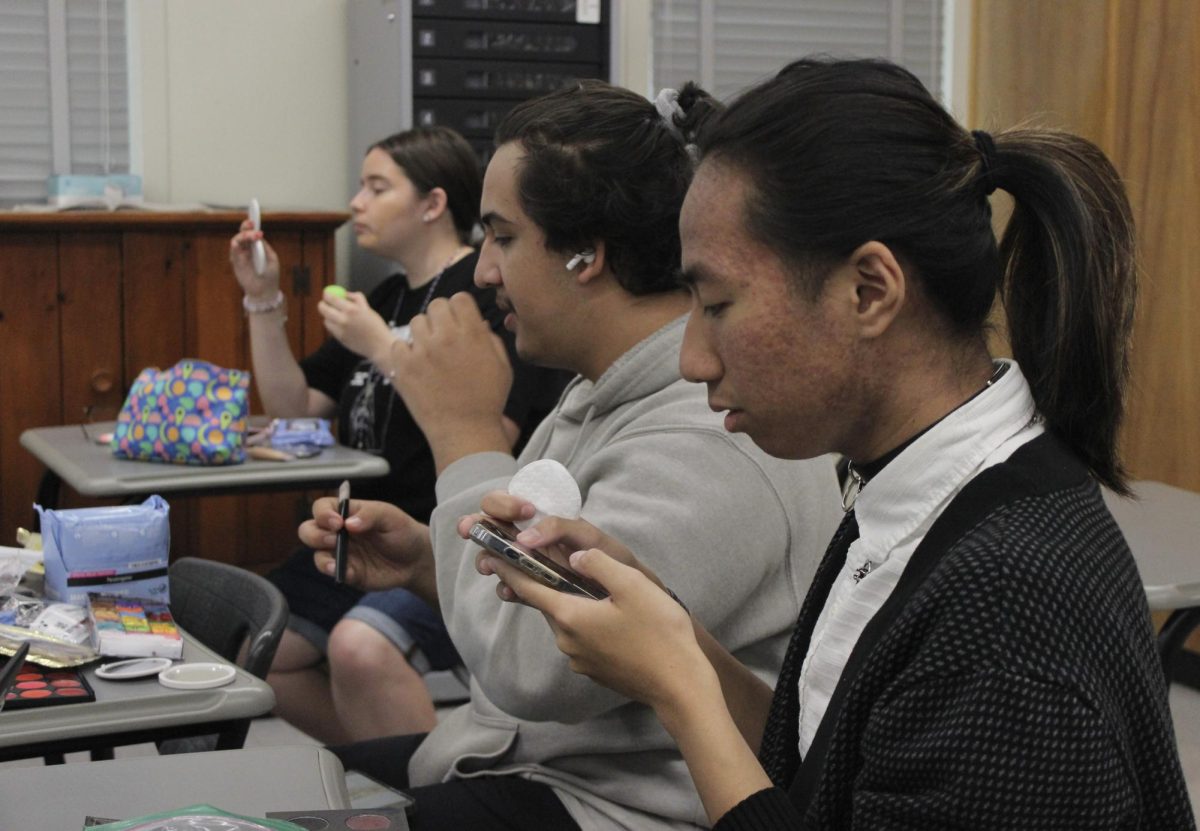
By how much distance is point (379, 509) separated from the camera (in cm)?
185

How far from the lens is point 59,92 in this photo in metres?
4.52

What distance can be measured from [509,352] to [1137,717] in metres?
2.18

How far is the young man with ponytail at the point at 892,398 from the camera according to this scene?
38.1 inches

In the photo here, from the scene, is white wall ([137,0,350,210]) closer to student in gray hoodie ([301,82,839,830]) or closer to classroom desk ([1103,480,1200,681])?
classroom desk ([1103,480,1200,681])

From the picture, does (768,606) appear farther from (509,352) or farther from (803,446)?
(509,352)

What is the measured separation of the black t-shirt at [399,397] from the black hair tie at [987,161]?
76.3 inches

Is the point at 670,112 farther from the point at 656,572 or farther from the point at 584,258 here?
the point at 656,572

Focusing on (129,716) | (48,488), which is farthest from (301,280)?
(129,716)

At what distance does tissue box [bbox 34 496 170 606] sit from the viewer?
1871mm

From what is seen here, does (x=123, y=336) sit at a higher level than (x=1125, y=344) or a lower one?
lower

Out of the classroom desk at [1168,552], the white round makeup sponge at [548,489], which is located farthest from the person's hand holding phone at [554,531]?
the classroom desk at [1168,552]

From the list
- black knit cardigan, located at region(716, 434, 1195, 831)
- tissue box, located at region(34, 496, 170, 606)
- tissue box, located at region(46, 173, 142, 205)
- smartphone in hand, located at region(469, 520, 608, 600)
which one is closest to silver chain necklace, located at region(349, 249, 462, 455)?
tissue box, located at region(46, 173, 142, 205)

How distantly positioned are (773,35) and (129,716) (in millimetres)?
4135

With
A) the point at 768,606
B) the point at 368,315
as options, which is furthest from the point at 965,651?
the point at 368,315
